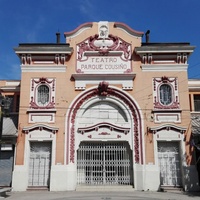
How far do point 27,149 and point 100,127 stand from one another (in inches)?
182

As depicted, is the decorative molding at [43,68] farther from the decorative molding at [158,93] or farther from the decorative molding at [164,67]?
the decorative molding at [158,93]

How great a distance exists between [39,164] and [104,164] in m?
3.94

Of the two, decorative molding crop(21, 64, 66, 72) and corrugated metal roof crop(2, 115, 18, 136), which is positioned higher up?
decorative molding crop(21, 64, 66, 72)

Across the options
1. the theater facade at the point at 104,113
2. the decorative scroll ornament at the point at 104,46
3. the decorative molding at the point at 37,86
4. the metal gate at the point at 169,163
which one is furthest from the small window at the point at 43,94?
the metal gate at the point at 169,163

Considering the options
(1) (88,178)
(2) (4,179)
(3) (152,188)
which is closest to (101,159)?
(1) (88,178)

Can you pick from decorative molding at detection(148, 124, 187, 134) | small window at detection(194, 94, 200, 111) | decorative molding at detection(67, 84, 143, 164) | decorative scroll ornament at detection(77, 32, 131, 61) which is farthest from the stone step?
decorative scroll ornament at detection(77, 32, 131, 61)

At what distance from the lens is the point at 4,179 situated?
16.7 metres

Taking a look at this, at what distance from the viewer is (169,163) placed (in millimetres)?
16812

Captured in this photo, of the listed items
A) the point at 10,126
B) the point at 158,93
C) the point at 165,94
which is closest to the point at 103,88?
the point at 158,93

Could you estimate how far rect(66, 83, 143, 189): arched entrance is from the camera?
55.4 feet

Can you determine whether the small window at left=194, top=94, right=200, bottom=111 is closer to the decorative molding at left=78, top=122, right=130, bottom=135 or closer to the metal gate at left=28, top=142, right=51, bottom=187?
the decorative molding at left=78, top=122, right=130, bottom=135

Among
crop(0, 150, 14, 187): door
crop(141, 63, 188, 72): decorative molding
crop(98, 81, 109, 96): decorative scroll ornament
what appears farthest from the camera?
crop(141, 63, 188, 72): decorative molding

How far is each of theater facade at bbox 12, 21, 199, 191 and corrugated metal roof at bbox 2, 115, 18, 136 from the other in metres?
0.57

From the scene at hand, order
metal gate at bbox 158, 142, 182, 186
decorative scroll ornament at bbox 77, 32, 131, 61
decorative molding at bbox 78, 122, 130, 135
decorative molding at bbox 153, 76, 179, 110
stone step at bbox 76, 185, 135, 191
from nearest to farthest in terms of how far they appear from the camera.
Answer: stone step at bbox 76, 185, 135, 191 → metal gate at bbox 158, 142, 182, 186 → decorative molding at bbox 78, 122, 130, 135 → decorative molding at bbox 153, 76, 179, 110 → decorative scroll ornament at bbox 77, 32, 131, 61
